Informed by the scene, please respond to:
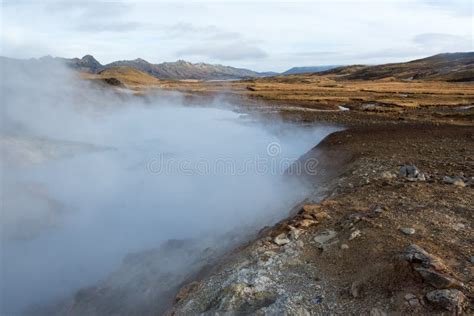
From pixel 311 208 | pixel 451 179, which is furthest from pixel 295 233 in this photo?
pixel 451 179

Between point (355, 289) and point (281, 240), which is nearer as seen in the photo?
point (355, 289)

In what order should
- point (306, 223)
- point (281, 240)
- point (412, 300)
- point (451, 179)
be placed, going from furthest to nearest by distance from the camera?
1. point (451, 179)
2. point (306, 223)
3. point (281, 240)
4. point (412, 300)

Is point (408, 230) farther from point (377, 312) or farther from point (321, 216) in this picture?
point (377, 312)

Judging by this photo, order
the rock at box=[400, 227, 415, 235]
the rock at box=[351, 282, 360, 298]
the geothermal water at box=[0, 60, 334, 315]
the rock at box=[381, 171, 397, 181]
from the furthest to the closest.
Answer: the geothermal water at box=[0, 60, 334, 315]
the rock at box=[381, 171, 397, 181]
the rock at box=[400, 227, 415, 235]
the rock at box=[351, 282, 360, 298]

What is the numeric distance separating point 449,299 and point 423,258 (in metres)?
0.83

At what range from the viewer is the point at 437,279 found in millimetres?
5426

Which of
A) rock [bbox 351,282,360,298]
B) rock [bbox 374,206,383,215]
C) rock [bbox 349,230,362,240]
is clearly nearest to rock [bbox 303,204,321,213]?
rock [bbox 374,206,383,215]

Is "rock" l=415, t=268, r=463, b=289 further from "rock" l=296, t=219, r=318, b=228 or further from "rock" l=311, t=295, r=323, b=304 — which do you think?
"rock" l=296, t=219, r=318, b=228

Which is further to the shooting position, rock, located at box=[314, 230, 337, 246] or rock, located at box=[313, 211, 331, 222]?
rock, located at box=[313, 211, 331, 222]

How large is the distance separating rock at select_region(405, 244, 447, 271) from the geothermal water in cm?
456

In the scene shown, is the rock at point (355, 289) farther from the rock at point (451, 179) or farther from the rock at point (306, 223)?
the rock at point (451, 179)

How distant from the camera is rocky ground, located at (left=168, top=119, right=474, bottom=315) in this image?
217 inches

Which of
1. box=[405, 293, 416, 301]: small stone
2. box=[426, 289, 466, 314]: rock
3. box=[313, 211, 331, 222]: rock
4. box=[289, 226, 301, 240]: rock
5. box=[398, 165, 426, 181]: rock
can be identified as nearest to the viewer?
box=[426, 289, 466, 314]: rock

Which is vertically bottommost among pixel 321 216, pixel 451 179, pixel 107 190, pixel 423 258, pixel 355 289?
pixel 107 190
